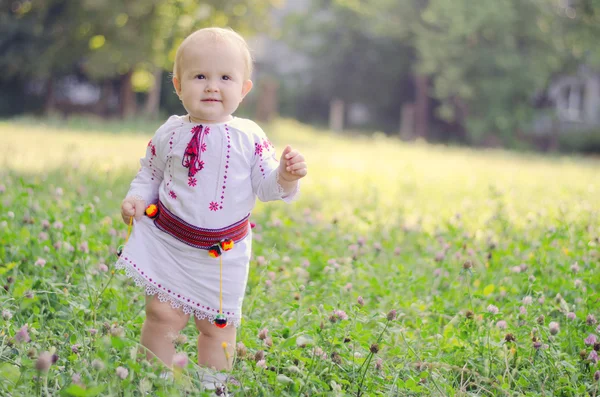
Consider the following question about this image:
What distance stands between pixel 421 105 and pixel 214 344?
86.3 ft

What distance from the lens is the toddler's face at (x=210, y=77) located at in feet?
8.90

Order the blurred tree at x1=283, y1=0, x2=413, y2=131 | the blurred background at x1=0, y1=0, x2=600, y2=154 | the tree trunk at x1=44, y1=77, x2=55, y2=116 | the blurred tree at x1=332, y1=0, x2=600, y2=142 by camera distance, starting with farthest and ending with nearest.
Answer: the blurred tree at x1=283, y1=0, x2=413, y2=131 < the tree trunk at x1=44, y1=77, x2=55, y2=116 < the blurred tree at x1=332, y1=0, x2=600, y2=142 < the blurred background at x1=0, y1=0, x2=600, y2=154

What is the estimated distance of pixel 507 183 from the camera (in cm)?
1030

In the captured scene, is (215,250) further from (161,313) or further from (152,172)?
(152,172)

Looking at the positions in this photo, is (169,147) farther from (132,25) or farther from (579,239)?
(132,25)

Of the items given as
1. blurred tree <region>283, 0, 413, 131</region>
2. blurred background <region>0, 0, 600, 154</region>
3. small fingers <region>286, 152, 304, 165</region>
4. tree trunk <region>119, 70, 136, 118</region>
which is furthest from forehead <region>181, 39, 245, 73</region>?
blurred tree <region>283, 0, 413, 131</region>

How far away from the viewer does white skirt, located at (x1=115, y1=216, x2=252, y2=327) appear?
8.96 ft

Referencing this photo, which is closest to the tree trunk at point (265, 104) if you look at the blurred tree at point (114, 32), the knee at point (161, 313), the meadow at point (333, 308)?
the blurred tree at point (114, 32)

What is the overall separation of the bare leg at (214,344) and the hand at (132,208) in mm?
482

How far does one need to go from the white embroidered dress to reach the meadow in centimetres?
20

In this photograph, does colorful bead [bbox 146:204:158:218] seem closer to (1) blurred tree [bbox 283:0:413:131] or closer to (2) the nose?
(2) the nose

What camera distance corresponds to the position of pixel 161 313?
2.73 meters

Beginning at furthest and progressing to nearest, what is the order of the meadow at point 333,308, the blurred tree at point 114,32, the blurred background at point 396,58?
the blurred background at point 396,58
the blurred tree at point 114,32
the meadow at point 333,308

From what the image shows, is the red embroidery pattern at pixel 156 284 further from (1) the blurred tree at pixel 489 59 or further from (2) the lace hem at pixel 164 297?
(1) the blurred tree at pixel 489 59
